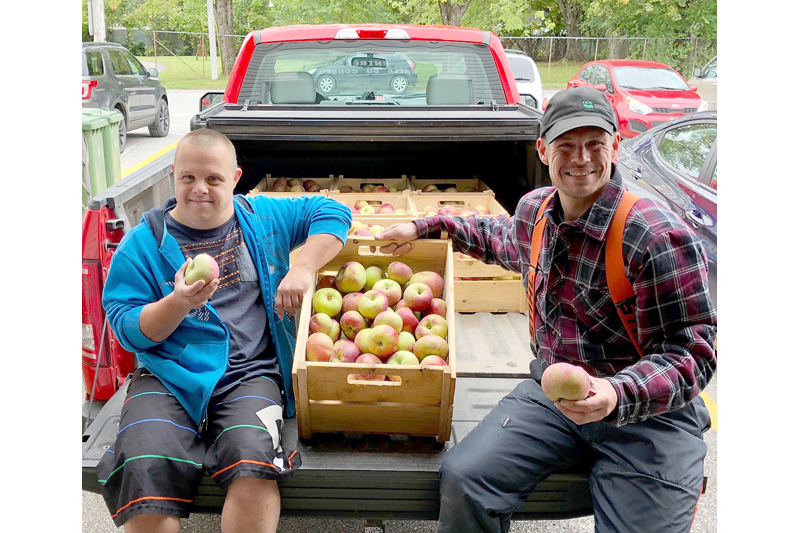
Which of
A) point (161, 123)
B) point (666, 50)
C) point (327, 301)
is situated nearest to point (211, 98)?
point (327, 301)

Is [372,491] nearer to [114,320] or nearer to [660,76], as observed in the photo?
[114,320]

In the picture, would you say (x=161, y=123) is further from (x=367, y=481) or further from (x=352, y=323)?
(x=367, y=481)

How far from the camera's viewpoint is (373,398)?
2332mm

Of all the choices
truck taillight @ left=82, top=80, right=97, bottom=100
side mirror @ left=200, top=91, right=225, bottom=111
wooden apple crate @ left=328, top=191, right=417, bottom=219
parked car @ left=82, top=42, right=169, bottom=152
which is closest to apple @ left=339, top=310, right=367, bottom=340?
wooden apple crate @ left=328, top=191, right=417, bottom=219

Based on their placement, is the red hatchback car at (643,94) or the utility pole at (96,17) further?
the utility pole at (96,17)

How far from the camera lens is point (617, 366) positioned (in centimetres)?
226

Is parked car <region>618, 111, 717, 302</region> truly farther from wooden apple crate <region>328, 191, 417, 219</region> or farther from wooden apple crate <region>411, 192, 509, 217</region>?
wooden apple crate <region>328, 191, 417, 219</region>

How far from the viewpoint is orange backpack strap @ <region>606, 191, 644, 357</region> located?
7.04ft

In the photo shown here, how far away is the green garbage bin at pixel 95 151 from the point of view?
656cm

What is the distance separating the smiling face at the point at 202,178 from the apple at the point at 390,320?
0.74 metres

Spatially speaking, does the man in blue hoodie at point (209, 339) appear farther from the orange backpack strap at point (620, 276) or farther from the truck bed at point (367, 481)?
the orange backpack strap at point (620, 276)

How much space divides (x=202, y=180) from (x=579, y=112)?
1.33 metres

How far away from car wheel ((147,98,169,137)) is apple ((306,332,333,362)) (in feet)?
46.0

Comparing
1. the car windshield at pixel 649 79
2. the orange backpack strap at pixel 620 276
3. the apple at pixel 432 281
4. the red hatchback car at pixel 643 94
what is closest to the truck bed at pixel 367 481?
the orange backpack strap at pixel 620 276
